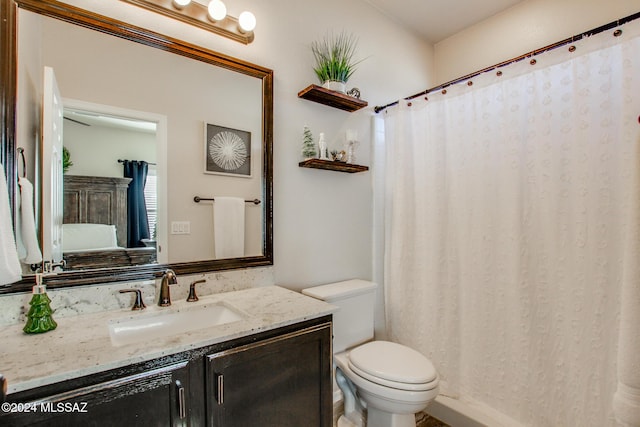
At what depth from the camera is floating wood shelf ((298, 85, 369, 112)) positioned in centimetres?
176

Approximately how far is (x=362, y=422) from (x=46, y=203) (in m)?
1.79

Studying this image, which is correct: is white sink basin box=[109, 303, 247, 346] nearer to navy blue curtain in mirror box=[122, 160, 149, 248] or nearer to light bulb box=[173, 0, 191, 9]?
navy blue curtain in mirror box=[122, 160, 149, 248]

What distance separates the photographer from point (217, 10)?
1464 millimetres

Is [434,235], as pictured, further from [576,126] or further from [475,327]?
[576,126]

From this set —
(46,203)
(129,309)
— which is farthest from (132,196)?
(129,309)

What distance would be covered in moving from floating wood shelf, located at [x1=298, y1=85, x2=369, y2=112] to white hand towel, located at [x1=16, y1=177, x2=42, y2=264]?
131cm

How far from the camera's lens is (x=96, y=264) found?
1253 mm

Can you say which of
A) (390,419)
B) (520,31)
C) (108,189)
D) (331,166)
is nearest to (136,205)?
(108,189)

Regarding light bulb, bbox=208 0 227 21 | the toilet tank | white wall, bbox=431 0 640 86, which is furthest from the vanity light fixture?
white wall, bbox=431 0 640 86

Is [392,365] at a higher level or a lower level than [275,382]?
lower

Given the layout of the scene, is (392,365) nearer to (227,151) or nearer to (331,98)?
(227,151)

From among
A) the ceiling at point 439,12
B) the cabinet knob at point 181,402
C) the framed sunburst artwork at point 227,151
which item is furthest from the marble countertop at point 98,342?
the ceiling at point 439,12

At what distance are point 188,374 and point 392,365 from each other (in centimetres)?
95

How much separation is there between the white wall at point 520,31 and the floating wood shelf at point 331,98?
108cm
